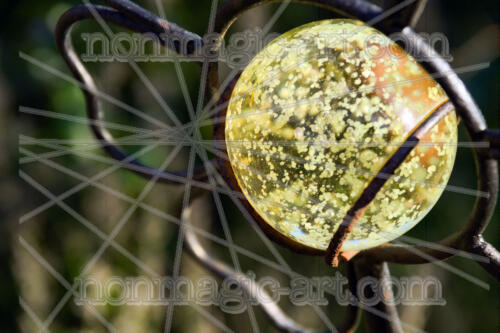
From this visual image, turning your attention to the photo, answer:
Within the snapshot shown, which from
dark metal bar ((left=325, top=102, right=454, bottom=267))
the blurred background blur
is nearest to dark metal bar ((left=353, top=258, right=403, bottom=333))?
dark metal bar ((left=325, top=102, right=454, bottom=267))

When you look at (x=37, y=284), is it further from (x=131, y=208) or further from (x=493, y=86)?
(x=493, y=86)

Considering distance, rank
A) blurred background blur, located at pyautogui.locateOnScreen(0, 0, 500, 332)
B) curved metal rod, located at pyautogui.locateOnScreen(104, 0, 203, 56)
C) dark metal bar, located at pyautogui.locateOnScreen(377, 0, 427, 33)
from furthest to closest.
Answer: blurred background blur, located at pyautogui.locateOnScreen(0, 0, 500, 332)
curved metal rod, located at pyautogui.locateOnScreen(104, 0, 203, 56)
dark metal bar, located at pyautogui.locateOnScreen(377, 0, 427, 33)

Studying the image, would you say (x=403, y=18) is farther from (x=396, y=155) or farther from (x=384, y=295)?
(x=384, y=295)

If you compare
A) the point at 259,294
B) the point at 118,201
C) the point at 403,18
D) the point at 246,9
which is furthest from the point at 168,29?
the point at 118,201

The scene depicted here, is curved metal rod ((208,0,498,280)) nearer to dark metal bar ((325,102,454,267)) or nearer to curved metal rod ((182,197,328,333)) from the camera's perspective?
dark metal bar ((325,102,454,267))

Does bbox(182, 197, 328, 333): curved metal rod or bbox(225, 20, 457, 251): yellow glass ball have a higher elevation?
bbox(225, 20, 457, 251): yellow glass ball

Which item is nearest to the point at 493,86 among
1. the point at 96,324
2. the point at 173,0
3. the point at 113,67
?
the point at 173,0
